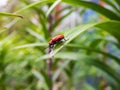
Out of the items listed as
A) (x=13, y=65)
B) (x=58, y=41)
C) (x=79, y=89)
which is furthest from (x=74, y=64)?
(x=58, y=41)

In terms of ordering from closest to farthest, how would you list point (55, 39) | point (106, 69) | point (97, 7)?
point (55, 39) → point (97, 7) → point (106, 69)

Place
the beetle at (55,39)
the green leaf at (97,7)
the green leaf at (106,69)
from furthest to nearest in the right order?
the green leaf at (106,69), the green leaf at (97,7), the beetle at (55,39)

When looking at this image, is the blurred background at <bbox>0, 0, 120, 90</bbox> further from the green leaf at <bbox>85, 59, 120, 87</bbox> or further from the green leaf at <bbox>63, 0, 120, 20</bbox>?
the green leaf at <bbox>63, 0, 120, 20</bbox>

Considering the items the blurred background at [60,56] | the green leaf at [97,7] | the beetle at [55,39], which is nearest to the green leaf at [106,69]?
the blurred background at [60,56]

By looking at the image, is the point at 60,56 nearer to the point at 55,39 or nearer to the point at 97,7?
the point at 97,7

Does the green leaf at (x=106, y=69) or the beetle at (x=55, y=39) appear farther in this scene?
the green leaf at (x=106, y=69)

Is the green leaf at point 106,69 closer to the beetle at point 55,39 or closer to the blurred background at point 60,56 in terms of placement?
the blurred background at point 60,56

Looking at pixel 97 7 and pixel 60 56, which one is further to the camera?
pixel 60 56

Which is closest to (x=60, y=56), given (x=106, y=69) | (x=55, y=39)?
(x=106, y=69)

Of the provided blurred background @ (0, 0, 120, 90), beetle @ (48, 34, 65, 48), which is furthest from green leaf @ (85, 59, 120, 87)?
beetle @ (48, 34, 65, 48)

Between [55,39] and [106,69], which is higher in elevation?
[55,39]

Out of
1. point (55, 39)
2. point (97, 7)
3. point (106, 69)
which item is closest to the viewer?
point (55, 39)
